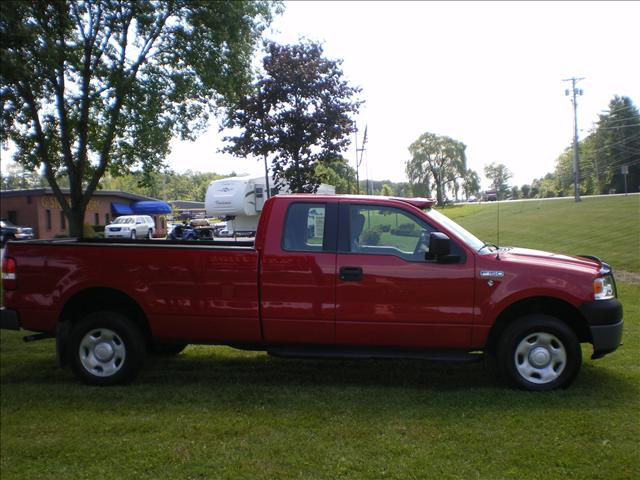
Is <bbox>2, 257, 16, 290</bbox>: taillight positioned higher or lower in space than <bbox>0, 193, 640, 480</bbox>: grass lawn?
higher

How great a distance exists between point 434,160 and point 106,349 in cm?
891

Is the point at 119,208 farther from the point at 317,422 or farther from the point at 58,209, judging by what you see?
the point at 317,422

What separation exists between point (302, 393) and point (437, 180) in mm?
7312

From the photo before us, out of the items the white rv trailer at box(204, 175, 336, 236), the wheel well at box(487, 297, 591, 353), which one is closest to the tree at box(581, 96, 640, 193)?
the wheel well at box(487, 297, 591, 353)

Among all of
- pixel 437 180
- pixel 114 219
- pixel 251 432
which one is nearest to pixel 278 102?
pixel 437 180

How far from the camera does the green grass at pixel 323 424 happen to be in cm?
373

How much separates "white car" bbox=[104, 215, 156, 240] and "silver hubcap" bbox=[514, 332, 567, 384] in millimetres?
19847

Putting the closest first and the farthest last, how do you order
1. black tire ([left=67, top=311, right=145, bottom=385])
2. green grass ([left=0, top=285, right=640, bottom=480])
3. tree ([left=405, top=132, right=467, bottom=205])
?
green grass ([left=0, top=285, right=640, bottom=480]), black tire ([left=67, top=311, right=145, bottom=385]), tree ([left=405, top=132, right=467, bottom=205])

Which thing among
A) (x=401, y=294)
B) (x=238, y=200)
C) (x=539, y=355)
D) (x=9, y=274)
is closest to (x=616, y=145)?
(x=539, y=355)

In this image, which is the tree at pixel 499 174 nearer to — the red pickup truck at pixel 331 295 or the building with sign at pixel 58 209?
the red pickup truck at pixel 331 295

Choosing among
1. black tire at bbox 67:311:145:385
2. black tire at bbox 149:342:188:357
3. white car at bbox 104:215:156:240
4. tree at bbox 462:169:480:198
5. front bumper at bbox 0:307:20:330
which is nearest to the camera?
black tire at bbox 67:311:145:385

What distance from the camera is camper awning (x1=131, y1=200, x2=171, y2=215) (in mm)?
23752

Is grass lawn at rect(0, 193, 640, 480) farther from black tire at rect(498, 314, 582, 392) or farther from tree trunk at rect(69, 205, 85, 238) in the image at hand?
tree trunk at rect(69, 205, 85, 238)

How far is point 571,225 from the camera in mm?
10047
